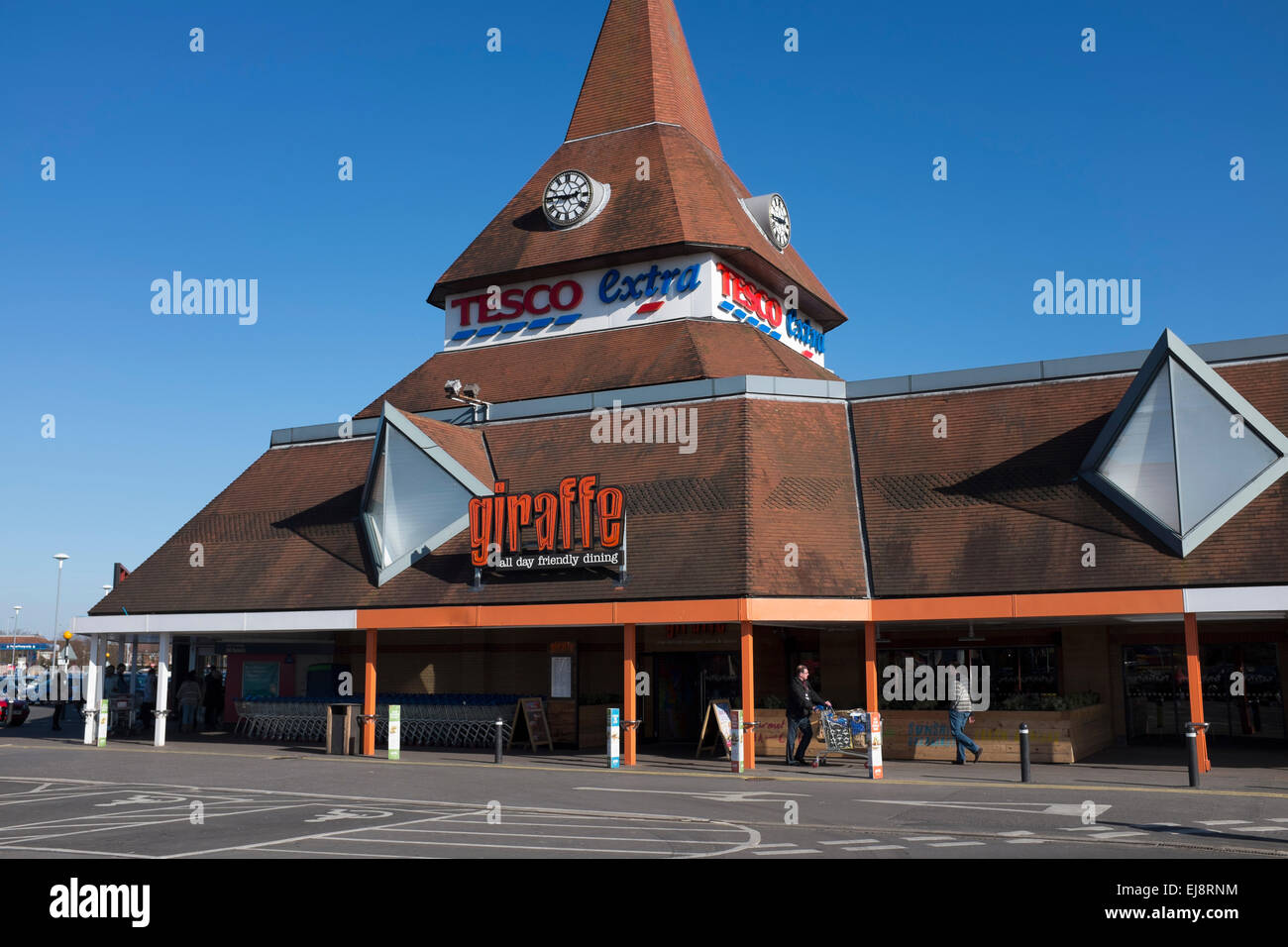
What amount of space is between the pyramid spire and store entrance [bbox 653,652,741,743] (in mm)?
20169

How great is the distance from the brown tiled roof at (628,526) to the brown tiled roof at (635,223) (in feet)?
26.9

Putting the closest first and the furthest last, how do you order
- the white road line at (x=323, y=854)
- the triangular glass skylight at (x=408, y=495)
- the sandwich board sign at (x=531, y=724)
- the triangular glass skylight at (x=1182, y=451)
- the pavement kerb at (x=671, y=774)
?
the white road line at (x=323, y=854) < the pavement kerb at (x=671, y=774) < the triangular glass skylight at (x=1182, y=451) < the sandwich board sign at (x=531, y=724) < the triangular glass skylight at (x=408, y=495)

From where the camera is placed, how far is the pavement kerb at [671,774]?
17266mm

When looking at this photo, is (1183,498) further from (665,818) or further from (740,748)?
(665,818)

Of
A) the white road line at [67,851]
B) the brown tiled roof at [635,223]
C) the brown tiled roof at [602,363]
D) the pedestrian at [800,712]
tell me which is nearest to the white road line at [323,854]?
the white road line at [67,851]

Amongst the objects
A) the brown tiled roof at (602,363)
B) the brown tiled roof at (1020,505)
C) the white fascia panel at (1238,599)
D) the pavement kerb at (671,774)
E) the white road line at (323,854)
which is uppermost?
the brown tiled roof at (602,363)

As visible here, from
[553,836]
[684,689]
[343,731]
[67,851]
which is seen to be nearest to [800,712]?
[684,689]

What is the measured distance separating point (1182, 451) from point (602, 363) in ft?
54.2

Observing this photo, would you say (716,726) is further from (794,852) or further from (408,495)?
(794,852)

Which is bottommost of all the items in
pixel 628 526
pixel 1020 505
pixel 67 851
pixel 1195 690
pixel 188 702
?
pixel 188 702

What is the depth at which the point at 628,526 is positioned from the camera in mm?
24953

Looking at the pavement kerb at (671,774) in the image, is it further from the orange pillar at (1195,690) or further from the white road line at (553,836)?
the white road line at (553,836)

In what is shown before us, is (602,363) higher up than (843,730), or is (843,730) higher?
(602,363)
